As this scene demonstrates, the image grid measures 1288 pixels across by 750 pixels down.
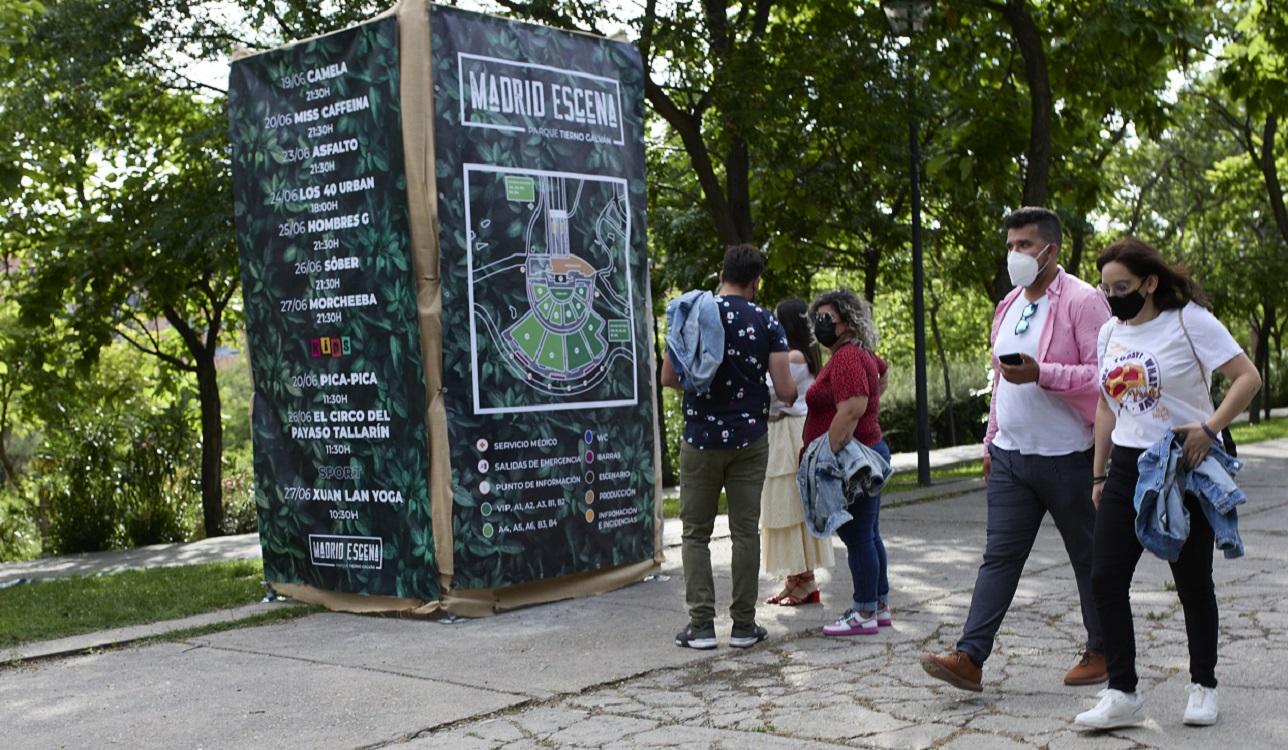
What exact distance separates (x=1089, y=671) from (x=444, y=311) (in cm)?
396

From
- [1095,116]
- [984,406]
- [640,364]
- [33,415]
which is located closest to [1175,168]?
[984,406]

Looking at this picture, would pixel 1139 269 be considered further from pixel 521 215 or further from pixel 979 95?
pixel 979 95

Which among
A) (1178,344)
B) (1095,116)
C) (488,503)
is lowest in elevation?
(488,503)

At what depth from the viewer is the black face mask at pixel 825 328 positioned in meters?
7.45

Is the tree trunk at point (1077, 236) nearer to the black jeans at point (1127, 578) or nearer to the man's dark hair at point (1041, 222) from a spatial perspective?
the man's dark hair at point (1041, 222)

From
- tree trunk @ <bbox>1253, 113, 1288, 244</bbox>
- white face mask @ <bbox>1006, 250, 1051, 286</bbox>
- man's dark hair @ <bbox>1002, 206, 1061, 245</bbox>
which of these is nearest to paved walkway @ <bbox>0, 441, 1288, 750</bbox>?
white face mask @ <bbox>1006, 250, 1051, 286</bbox>

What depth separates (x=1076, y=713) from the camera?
5.59 metres

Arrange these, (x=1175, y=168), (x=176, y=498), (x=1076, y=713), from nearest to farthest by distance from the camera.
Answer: (x=1076, y=713), (x=176, y=498), (x=1175, y=168)

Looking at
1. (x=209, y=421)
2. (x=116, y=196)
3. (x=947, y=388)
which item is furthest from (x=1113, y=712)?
(x=947, y=388)

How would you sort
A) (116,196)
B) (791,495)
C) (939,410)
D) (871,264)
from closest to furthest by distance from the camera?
(791,495) → (116,196) → (871,264) → (939,410)

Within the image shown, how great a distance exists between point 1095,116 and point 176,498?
11.4 metres

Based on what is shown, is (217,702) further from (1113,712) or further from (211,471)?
(211,471)

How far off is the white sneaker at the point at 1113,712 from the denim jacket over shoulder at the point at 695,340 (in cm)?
258

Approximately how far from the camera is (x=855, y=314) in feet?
24.4
